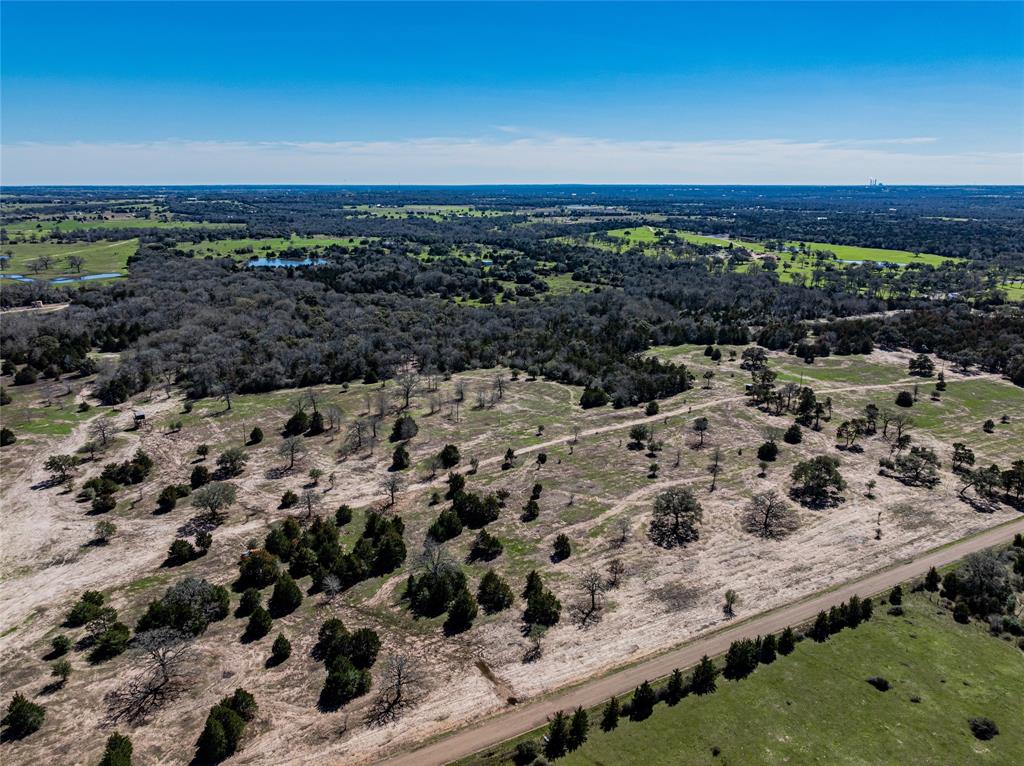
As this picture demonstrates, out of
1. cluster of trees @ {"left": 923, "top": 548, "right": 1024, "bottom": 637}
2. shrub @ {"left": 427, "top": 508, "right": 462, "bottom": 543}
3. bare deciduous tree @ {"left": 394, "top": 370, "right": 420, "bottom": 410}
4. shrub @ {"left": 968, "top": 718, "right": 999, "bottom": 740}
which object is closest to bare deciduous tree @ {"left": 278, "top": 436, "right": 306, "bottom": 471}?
bare deciduous tree @ {"left": 394, "top": 370, "right": 420, "bottom": 410}

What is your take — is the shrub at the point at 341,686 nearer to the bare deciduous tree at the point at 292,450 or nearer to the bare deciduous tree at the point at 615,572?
the bare deciduous tree at the point at 615,572

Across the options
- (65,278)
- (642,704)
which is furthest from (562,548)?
(65,278)

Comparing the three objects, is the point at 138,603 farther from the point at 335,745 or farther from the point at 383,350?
the point at 383,350

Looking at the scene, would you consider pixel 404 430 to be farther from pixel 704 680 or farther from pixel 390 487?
pixel 704 680

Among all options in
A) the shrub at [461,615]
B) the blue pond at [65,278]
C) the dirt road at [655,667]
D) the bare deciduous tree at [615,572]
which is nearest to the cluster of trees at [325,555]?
the shrub at [461,615]

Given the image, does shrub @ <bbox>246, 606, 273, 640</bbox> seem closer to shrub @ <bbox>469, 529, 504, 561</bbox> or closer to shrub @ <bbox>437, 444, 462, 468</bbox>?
shrub @ <bbox>469, 529, 504, 561</bbox>

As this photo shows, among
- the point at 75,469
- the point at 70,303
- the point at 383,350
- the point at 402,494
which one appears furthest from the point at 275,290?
the point at 402,494
